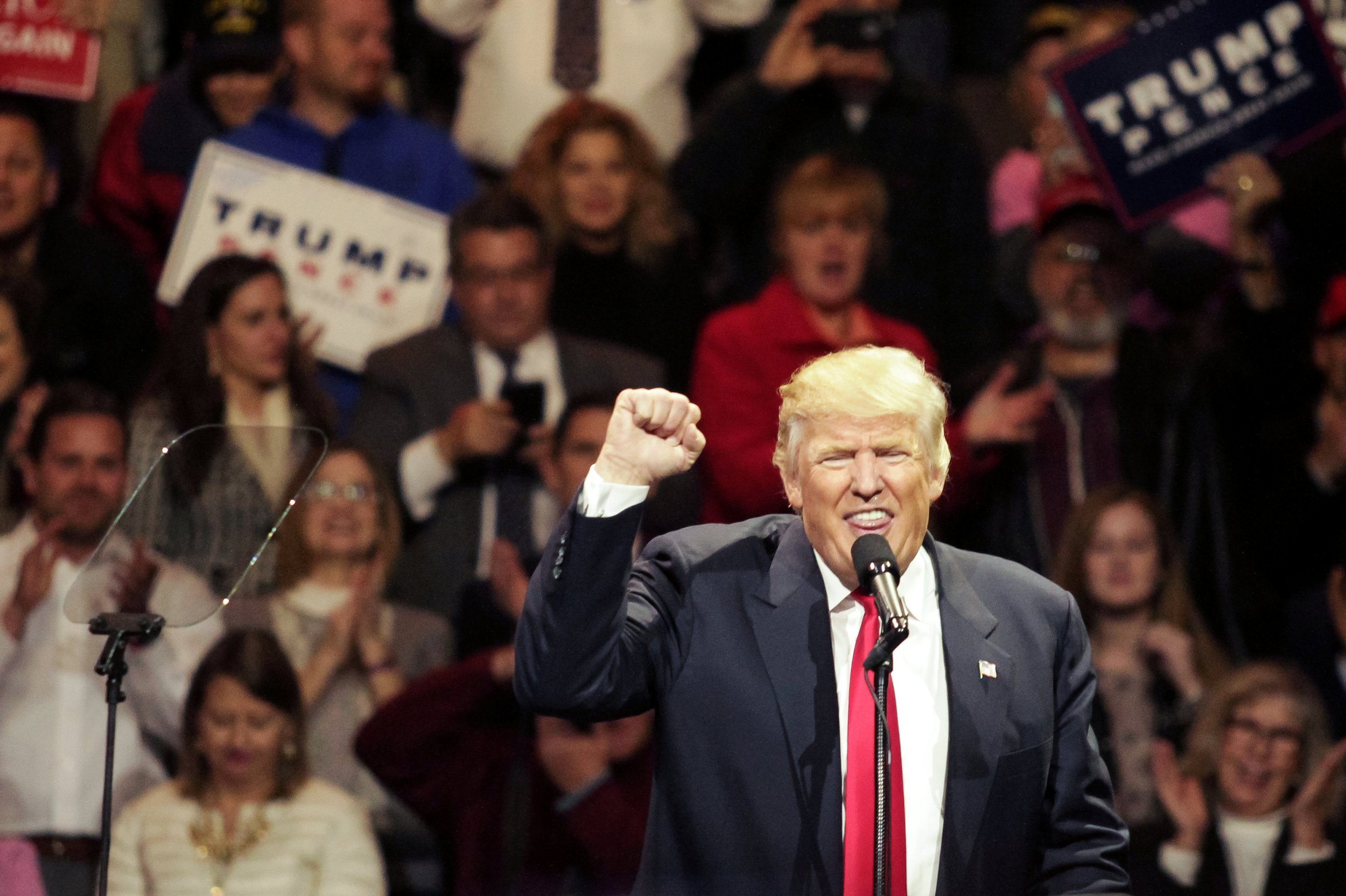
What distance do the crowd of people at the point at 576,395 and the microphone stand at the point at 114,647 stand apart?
97 cm

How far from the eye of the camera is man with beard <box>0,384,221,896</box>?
441 cm

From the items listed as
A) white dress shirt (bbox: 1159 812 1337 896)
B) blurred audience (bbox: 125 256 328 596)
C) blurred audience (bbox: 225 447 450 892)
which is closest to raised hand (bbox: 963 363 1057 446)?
white dress shirt (bbox: 1159 812 1337 896)

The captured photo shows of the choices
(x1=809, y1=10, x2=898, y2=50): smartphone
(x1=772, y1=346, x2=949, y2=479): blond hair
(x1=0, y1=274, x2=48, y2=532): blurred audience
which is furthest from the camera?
(x1=809, y1=10, x2=898, y2=50): smartphone

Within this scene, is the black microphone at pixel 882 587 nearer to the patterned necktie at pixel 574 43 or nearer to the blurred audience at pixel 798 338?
the blurred audience at pixel 798 338

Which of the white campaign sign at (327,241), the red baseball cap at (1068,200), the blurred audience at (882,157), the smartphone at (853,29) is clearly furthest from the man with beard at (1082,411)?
the white campaign sign at (327,241)

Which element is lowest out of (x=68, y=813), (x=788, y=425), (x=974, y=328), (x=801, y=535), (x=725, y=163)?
(x=68, y=813)

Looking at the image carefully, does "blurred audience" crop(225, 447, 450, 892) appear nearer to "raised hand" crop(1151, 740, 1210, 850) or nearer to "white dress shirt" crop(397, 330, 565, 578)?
"white dress shirt" crop(397, 330, 565, 578)

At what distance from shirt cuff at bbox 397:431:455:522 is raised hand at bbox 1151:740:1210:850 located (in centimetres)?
199

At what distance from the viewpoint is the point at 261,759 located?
4320mm

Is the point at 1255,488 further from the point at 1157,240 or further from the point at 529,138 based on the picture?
the point at 529,138

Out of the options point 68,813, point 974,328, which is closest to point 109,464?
point 68,813

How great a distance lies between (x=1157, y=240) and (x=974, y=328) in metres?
0.61

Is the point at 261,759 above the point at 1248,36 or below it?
below

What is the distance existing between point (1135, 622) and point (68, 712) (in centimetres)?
276
